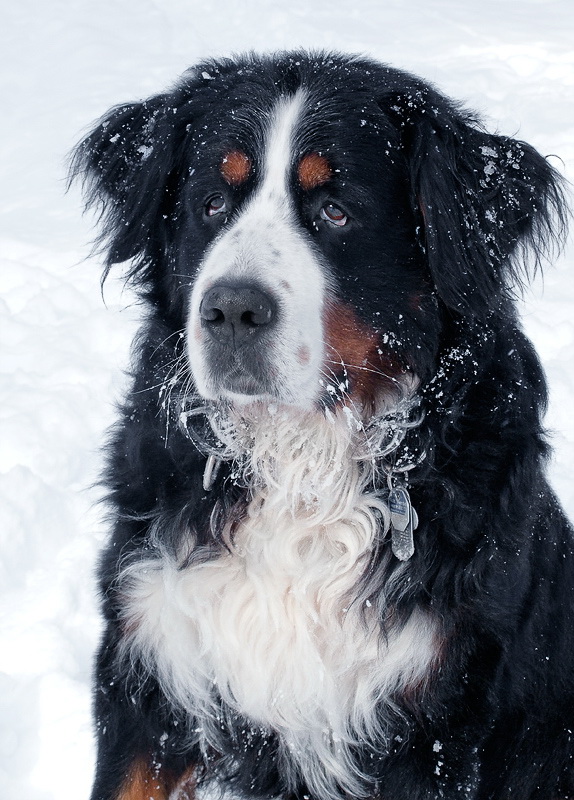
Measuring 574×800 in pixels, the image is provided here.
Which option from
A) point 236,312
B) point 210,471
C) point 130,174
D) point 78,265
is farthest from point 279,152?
point 78,265

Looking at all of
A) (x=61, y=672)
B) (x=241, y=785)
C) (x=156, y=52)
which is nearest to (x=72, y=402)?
(x=61, y=672)

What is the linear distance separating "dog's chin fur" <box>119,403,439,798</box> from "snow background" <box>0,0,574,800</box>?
0.62 meters

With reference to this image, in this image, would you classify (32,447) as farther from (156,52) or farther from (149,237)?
(156,52)

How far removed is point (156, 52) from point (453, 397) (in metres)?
6.36

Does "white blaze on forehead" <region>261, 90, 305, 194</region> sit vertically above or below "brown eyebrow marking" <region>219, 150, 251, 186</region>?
above

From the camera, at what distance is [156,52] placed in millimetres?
8039

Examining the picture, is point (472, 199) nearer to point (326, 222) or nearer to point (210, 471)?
point (326, 222)

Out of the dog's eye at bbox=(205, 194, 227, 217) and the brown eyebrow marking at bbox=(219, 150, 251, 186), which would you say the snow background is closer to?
the dog's eye at bbox=(205, 194, 227, 217)

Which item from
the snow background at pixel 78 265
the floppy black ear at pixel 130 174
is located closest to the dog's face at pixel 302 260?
the floppy black ear at pixel 130 174

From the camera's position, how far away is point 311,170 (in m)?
2.37

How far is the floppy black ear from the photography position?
8.82 feet

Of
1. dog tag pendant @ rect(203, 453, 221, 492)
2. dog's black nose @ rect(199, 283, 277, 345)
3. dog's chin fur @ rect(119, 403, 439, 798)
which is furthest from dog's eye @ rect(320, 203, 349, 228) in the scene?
dog tag pendant @ rect(203, 453, 221, 492)

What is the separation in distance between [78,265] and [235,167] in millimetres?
3104

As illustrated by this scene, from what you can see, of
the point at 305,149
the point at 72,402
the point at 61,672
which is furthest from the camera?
the point at 72,402
